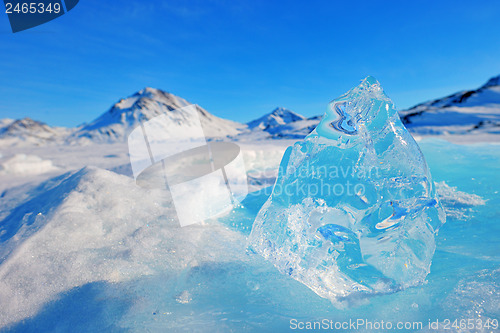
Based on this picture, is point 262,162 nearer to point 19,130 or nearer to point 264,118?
point 19,130

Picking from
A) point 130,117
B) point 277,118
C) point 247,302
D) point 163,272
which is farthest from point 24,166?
point 277,118

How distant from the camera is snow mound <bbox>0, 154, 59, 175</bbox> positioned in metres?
5.35

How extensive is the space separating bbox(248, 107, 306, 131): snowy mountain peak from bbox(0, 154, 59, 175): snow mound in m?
129

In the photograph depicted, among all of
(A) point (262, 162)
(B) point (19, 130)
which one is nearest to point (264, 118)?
(B) point (19, 130)

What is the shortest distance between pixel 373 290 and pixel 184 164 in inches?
179

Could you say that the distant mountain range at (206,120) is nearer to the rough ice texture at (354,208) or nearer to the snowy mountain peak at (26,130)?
the snowy mountain peak at (26,130)

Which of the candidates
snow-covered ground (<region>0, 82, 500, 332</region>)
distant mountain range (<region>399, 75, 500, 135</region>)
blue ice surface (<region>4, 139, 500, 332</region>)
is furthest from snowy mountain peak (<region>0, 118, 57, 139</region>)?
blue ice surface (<region>4, 139, 500, 332</region>)

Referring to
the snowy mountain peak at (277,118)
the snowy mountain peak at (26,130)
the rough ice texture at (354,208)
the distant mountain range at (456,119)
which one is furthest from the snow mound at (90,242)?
the snowy mountain peak at (277,118)

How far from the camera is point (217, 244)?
94.5 inches

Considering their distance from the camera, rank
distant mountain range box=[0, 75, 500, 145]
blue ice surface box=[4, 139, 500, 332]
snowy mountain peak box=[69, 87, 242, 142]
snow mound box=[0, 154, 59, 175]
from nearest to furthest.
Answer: blue ice surface box=[4, 139, 500, 332]
snow mound box=[0, 154, 59, 175]
distant mountain range box=[0, 75, 500, 145]
snowy mountain peak box=[69, 87, 242, 142]

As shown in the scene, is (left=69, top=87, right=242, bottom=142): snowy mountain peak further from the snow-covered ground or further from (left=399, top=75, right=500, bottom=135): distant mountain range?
the snow-covered ground

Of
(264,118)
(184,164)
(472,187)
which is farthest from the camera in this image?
(264,118)

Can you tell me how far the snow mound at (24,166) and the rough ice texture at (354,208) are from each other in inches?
213

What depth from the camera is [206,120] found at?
10975cm
